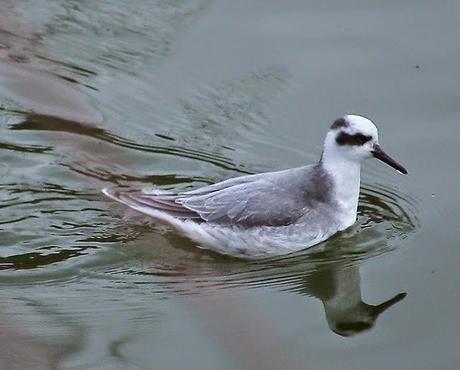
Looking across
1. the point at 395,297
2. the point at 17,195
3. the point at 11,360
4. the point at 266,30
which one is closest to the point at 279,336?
the point at 395,297

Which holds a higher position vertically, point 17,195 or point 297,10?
point 297,10

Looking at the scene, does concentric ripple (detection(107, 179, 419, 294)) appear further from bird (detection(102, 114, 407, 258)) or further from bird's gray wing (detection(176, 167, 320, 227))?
bird's gray wing (detection(176, 167, 320, 227))

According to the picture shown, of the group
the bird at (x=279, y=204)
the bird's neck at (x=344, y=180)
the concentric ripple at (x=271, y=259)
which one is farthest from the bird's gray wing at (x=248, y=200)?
the concentric ripple at (x=271, y=259)

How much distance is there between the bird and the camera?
7992 millimetres

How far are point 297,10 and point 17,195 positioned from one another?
3545 mm

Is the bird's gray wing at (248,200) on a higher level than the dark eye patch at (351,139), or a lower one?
lower

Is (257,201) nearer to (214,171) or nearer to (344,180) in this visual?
(344,180)

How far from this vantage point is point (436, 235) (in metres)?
8.23

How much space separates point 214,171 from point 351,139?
4.53ft

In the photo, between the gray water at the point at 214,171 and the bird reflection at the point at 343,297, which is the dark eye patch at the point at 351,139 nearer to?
the gray water at the point at 214,171

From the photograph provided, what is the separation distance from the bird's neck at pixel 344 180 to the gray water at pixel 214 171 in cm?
18

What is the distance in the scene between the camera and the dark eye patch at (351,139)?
26.3 feet

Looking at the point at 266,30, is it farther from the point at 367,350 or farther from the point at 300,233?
the point at 367,350

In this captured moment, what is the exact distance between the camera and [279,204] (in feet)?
26.3
